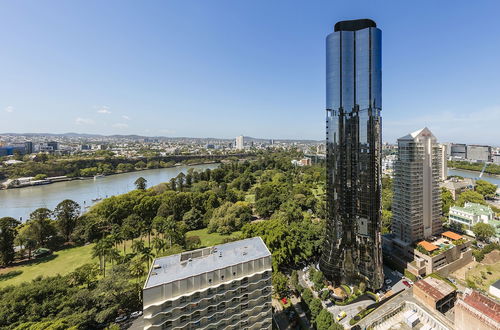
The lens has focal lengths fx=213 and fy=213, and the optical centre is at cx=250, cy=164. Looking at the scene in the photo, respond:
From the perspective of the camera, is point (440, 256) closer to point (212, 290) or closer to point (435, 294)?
point (435, 294)

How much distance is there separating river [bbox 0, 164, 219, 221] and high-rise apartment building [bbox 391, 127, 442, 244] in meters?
47.8

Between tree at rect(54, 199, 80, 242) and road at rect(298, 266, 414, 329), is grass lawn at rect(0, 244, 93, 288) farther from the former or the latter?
road at rect(298, 266, 414, 329)

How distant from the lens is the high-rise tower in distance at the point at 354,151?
15453 millimetres

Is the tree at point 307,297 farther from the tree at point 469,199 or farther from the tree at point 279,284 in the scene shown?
the tree at point 469,199

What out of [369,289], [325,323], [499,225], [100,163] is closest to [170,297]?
[325,323]

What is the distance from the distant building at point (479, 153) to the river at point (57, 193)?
10027 cm

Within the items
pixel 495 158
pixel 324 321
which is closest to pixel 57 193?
pixel 324 321

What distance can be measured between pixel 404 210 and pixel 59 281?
28.4m

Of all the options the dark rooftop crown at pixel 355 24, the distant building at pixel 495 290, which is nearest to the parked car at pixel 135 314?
the dark rooftop crown at pixel 355 24

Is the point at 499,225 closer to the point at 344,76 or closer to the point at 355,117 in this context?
the point at 355,117

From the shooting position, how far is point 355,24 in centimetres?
1569

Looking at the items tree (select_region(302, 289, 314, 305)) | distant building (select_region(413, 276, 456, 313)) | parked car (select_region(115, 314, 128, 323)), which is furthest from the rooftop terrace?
distant building (select_region(413, 276, 456, 313))

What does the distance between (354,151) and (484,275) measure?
635 inches

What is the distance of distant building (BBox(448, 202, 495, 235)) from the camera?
24984 mm
